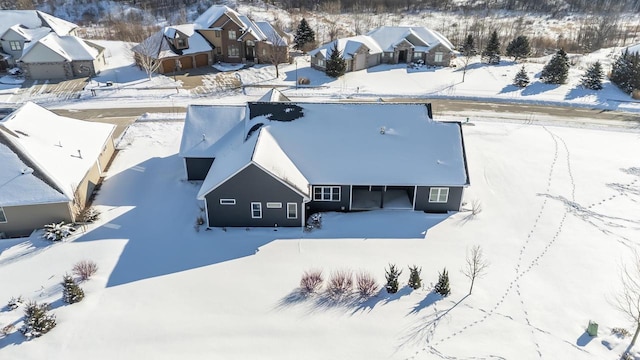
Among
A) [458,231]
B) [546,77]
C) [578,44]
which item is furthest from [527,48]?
[458,231]

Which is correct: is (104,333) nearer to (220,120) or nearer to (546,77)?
(220,120)

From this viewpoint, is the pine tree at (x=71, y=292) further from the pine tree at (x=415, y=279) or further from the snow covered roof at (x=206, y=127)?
the pine tree at (x=415, y=279)

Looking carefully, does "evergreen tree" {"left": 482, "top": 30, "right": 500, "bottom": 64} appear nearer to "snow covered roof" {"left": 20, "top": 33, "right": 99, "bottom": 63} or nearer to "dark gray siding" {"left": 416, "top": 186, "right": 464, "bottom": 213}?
"dark gray siding" {"left": 416, "top": 186, "right": 464, "bottom": 213}

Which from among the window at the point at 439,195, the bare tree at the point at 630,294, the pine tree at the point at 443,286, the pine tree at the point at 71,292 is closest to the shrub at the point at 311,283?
the pine tree at the point at 443,286

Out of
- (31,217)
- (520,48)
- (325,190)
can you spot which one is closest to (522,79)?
(520,48)

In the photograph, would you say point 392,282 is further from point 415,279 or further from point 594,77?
point 594,77
